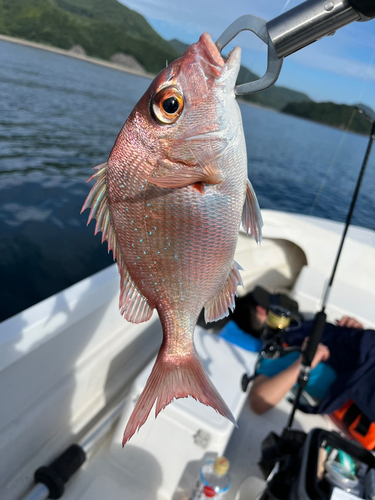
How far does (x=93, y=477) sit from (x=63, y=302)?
1051mm

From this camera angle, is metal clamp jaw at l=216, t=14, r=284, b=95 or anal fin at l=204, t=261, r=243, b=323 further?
anal fin at l=204, t=261, r=243, b=323

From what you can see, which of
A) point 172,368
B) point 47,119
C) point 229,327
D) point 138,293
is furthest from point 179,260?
point 47,119

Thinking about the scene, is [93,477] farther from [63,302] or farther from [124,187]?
[124,187]

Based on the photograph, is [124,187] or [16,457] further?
[16,457]

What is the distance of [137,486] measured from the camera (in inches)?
76.2

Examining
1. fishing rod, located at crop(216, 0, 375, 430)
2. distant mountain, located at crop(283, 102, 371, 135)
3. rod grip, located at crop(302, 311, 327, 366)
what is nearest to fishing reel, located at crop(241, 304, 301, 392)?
rod grip, located at crop(302, 311, 327, 366)

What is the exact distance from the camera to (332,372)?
264 centimetres

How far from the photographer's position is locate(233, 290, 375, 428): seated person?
232 cm

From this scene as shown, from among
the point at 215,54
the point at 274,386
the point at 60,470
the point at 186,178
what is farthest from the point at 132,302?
the point at 274,386

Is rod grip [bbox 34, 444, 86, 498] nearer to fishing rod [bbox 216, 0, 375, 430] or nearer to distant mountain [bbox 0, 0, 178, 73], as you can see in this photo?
fishing rod [bbox 216, 0, 375, 430]

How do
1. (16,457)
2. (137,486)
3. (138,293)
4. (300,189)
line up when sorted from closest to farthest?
(138,293) → (16,457) → (137,486) → (300,189)

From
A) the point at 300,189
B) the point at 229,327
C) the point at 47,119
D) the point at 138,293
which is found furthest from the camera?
the point at 300,189

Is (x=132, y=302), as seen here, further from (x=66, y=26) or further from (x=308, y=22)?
(x=66, y=26)

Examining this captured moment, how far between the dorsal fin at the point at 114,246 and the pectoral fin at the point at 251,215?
0.36 meters
